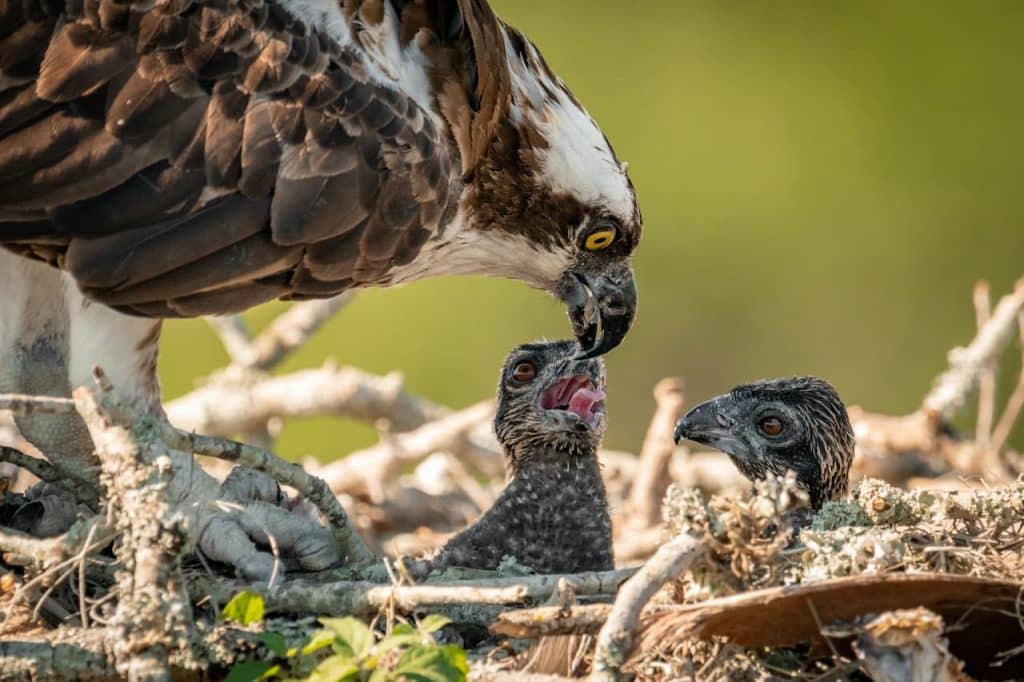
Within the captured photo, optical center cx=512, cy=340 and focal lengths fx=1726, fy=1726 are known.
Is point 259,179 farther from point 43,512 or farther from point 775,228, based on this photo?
point 775,228

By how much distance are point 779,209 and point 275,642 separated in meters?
8.97

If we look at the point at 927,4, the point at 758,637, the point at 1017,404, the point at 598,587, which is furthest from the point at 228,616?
the point at 927,4

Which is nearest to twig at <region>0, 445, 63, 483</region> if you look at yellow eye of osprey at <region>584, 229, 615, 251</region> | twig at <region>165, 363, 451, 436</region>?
yellow eye of osprey at <region>584, 229, 615, 251</region>

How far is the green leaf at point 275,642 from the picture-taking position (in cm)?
364

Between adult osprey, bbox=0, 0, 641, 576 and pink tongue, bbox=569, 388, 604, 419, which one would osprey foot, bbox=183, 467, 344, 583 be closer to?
adult osprey, bbox=0, 0, 641, 576

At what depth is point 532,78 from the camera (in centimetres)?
518

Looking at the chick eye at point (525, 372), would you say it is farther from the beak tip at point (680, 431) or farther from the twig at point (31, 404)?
the twig at point (31, 404)

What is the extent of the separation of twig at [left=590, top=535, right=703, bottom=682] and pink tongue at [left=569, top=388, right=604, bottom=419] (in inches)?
69.5

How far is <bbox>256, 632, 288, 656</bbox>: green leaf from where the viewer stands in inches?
143

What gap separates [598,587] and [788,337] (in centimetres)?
787

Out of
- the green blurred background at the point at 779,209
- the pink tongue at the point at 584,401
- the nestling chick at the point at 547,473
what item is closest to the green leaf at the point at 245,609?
the nestling chick at the point at 547,473

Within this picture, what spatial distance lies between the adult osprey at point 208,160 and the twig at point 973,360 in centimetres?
233

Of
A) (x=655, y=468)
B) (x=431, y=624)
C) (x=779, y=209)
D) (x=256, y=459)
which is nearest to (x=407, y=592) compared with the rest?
(x=431, y=624)

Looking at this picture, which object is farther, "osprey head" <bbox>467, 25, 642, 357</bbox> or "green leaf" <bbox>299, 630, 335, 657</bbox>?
"osprey head" <bbox>467, 25, 642, 357</bbox>
